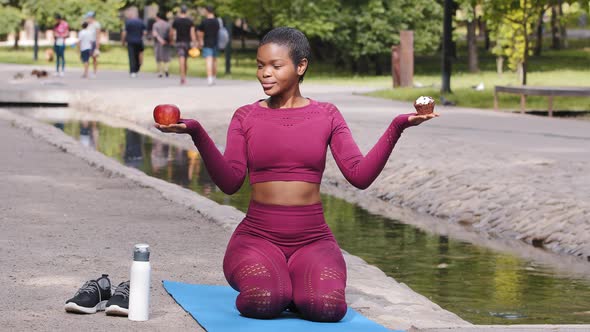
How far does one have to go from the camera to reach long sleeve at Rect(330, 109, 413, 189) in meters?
7.11

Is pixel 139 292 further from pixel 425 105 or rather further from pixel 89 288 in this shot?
pixel 425 105

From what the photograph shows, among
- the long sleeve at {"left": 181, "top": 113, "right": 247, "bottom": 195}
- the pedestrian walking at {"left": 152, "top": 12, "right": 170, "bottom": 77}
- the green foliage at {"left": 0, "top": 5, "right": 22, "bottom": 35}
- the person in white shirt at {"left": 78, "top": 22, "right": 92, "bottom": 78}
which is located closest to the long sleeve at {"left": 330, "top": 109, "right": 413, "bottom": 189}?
the long sleeve at {"left": 181, "top": 113, "right": 247, "bottom": 195}

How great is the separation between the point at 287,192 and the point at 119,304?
41.0 inches

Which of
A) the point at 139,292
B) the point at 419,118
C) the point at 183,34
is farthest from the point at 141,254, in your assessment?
the point at 183,34

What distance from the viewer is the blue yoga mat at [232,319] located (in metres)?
7.05

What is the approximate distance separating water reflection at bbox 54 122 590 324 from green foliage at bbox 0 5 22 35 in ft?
170

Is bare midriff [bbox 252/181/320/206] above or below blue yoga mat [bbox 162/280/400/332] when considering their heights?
above

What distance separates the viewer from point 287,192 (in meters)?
7.48

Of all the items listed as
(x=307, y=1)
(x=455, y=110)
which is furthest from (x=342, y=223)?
(x=307, y=1)

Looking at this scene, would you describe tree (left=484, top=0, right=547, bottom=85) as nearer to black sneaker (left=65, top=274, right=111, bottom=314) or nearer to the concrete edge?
the concrete edge

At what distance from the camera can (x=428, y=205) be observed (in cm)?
1466

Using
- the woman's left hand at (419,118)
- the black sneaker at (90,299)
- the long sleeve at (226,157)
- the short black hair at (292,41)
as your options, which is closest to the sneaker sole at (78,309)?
the black sneaker at (90,299)

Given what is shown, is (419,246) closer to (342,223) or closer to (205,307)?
(342,223)

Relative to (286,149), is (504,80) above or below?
below
